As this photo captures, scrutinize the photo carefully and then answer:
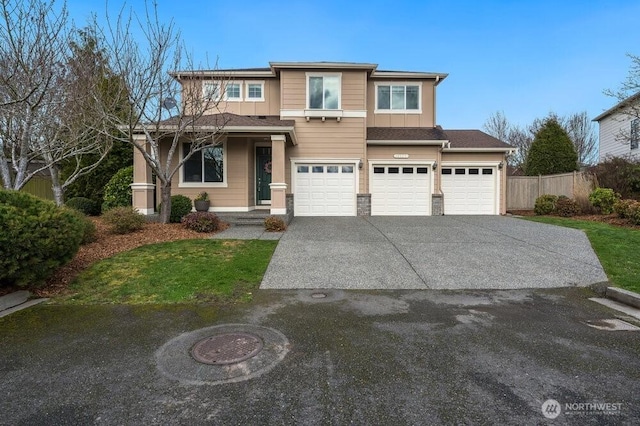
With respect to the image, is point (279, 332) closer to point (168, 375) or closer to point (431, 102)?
point (168, 375)

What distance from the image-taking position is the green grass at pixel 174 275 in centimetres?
506

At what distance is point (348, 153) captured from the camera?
14812mm

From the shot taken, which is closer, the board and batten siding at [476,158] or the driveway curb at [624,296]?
the driveway curb at [624,296]

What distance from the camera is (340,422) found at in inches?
91.3

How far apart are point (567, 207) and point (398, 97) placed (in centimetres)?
872

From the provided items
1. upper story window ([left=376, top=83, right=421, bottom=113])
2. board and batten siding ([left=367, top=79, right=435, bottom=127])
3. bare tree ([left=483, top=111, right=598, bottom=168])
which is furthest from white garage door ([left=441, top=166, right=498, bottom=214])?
bare tree ([left=483, top=111, right=598, bottom=168])

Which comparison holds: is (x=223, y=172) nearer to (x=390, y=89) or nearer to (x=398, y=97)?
(x=390, y=89)

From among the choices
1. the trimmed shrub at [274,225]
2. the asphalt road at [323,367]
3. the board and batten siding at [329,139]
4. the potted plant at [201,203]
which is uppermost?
the board and batten siding at [329,139]

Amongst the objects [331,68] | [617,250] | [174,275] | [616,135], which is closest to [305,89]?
[331,68]

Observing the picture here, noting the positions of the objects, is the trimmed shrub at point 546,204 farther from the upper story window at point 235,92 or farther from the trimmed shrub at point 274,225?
the upper story window at point 235,92

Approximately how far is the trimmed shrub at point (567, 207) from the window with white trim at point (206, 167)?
14.3 metres

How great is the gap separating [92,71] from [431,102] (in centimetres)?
1330

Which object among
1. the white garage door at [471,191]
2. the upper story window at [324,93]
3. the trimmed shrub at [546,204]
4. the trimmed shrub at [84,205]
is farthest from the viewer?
the white garage door at [471,191]

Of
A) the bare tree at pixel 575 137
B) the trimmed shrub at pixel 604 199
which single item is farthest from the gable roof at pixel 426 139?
the bare tree at pixel 575 137
